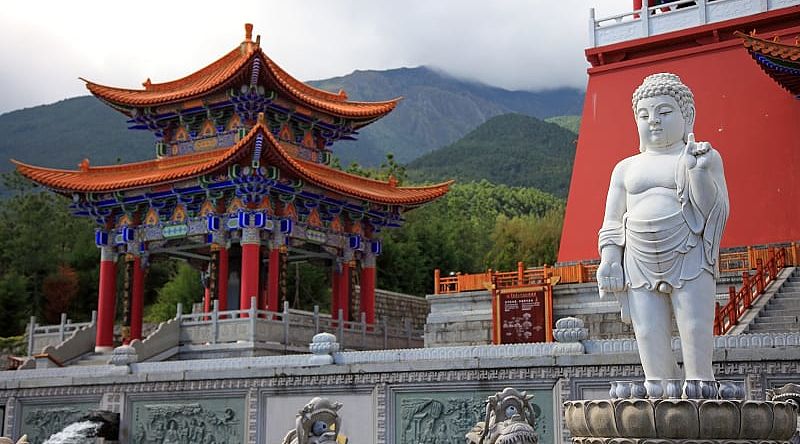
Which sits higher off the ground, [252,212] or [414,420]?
[252,212]

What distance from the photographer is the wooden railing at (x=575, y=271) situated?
16.1 meters

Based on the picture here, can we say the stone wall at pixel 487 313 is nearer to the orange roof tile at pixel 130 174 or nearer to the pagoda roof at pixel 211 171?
the pagoda roof at pixel 211 171

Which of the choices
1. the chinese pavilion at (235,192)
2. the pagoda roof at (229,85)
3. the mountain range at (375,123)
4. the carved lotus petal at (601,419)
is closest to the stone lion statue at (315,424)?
the carved lotus petal at (601,419)

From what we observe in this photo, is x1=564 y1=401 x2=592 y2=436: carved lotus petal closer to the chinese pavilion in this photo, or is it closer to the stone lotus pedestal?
the stone lotus pedestal

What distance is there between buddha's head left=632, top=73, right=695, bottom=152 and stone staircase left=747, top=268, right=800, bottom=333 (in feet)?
25.9

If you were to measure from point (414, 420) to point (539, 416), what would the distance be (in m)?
1.55

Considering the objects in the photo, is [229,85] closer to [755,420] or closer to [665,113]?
[665,113]

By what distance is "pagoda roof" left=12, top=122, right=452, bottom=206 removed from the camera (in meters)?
19.1

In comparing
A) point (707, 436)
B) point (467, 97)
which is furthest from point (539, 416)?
point (467, 97)

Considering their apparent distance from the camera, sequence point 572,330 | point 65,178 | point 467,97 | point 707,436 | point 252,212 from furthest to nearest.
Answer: point 467,97 < point 65,178 < point 252,212 < point 572,330 < point 707,436

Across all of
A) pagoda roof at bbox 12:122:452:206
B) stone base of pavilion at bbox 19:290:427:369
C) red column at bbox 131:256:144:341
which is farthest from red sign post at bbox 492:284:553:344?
red column at bbox 131:256:144:341

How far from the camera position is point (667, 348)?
19.2 feet

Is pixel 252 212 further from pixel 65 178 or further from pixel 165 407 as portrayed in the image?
pixel 165 407

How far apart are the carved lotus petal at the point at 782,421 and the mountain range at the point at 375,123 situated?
7628cm
